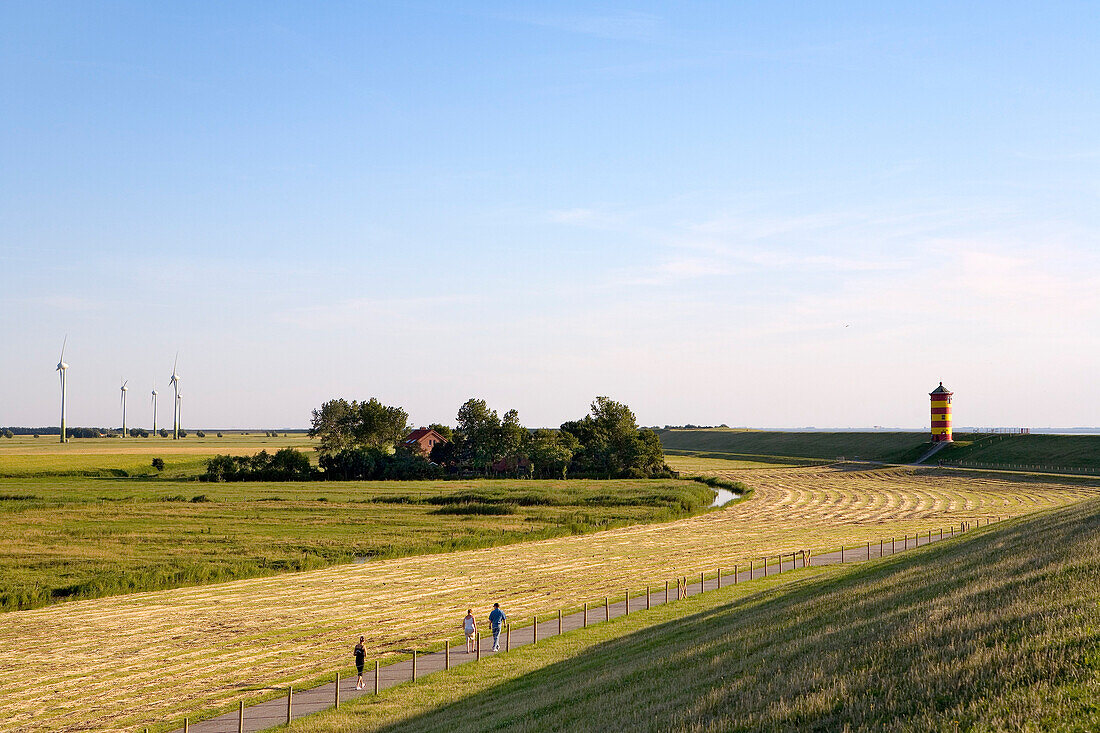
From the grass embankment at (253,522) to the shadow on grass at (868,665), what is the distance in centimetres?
3477

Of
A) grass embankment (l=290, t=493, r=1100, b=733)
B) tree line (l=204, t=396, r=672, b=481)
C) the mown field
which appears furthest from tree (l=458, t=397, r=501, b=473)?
grass embankment (l=290, t=493, r=1100, b=733)

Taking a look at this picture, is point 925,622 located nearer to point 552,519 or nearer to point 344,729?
point 344,729

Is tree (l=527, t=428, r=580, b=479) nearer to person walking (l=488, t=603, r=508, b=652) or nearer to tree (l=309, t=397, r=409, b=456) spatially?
tree (l=309, t=397, r=409, b=456)

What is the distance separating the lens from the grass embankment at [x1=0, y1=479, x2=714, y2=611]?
56.6 meters

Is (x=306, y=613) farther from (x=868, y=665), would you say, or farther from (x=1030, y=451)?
(x=1030, y=451)

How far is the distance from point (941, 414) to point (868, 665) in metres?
168

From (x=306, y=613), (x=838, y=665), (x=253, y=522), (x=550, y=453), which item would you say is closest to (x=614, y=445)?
(x=550, y=453)

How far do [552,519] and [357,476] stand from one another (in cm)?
6958

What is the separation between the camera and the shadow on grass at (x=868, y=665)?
1531cm

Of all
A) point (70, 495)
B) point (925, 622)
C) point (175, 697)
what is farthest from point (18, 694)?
point (70, 495)

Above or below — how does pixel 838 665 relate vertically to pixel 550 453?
above

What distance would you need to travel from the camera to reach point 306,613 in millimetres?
44719

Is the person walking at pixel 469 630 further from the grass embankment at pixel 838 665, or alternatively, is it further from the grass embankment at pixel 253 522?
the grass embankment at pixel 253 522

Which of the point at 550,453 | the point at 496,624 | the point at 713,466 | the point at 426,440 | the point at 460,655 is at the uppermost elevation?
the point at 426,440
